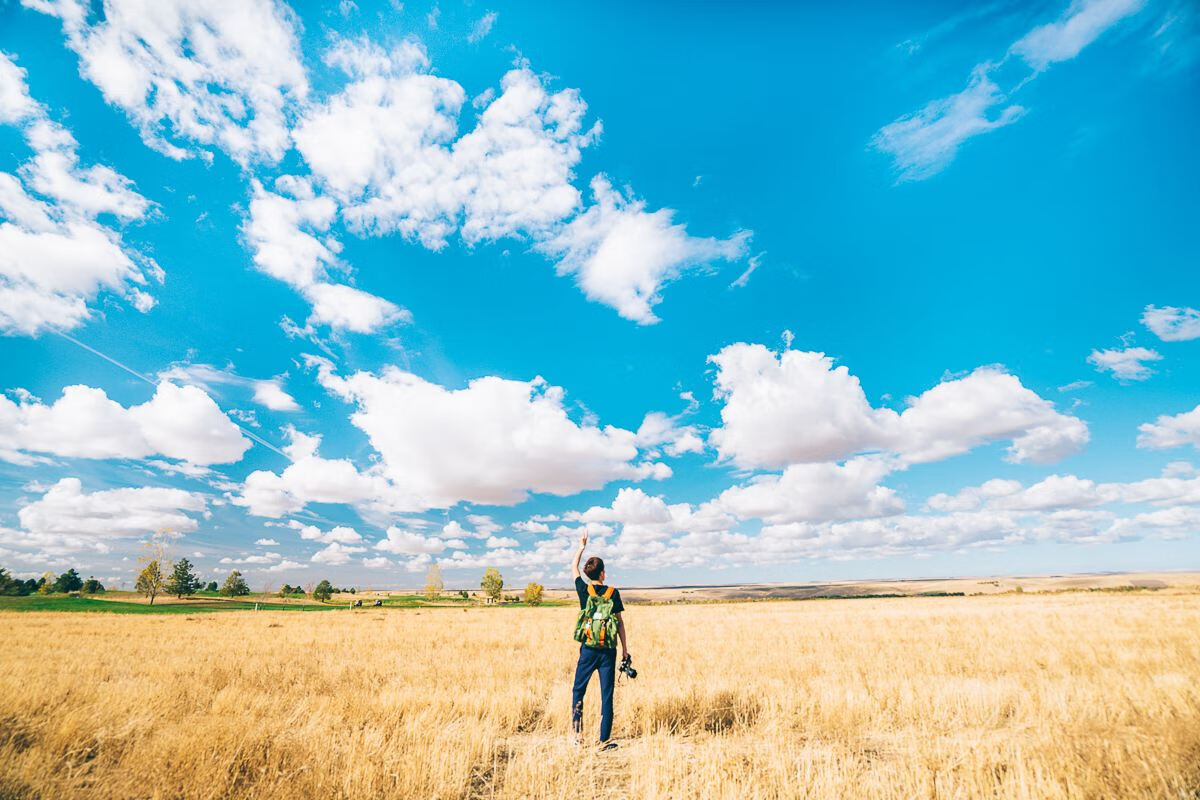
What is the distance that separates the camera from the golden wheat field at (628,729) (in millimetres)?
5336

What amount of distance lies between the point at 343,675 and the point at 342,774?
28.8ft

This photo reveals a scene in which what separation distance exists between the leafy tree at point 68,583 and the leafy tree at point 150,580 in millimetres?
24593

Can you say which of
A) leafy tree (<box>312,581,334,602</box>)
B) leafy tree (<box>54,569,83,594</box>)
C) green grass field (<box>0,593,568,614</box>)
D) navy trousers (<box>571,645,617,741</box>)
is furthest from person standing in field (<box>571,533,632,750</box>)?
leafy tree (<box>54,569,83,594</box>)

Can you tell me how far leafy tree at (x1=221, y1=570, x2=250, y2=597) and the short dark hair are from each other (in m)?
170

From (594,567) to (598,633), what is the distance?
840mm

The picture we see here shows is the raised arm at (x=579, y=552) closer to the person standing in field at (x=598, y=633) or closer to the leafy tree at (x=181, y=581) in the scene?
the person standing in field at (x=598, y=633)

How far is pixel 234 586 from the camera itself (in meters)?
140

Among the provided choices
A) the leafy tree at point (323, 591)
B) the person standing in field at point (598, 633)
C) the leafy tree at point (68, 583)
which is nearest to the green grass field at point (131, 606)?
the leafy tree at point (68, 583)

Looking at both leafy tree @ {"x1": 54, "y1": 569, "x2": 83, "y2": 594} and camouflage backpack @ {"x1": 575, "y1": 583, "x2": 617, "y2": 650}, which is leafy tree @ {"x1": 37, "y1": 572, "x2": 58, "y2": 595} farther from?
camouflage backpack @ {"x1": 575, "y1": 583, "x2": 617, "y2": 650}

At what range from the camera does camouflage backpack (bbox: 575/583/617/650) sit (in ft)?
22.6

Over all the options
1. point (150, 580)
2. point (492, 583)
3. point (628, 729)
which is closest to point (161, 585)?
point (150, 580)

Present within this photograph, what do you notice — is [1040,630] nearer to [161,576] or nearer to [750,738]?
[750,738]

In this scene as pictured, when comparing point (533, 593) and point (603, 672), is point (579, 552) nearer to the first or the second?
point (603, 672)

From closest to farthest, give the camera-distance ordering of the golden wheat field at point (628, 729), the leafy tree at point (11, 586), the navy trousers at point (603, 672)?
the golden wheat field at point (628, 729) < the navy trousers at point (603, 672) < the leafy tree at point (11, 586)
